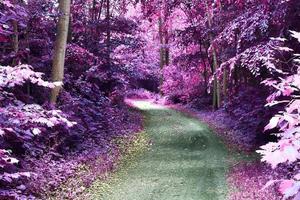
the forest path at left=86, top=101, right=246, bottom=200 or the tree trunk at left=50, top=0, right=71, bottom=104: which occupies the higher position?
the tree trunk at left=50, top=0, right=71, bottom=104

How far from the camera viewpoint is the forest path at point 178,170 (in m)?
7.71

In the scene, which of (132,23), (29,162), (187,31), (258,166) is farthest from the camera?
(187,31)

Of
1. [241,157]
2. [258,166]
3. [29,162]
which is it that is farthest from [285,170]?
[29,162]

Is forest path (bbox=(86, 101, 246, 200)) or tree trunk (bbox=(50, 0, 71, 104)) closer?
forest path (bbox=(86, 101, 246, 200))

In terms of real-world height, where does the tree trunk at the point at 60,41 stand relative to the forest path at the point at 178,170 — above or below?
above

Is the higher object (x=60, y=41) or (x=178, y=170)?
(x=60, y=41)

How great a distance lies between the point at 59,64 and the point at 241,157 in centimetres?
548

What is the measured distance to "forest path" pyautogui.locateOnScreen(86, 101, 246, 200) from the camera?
7.71 m

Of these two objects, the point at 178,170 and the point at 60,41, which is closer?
the point at 178,170

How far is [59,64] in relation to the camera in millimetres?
10023

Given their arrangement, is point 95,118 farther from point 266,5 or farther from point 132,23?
point 266,5

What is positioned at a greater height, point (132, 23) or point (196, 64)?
point (132, 23)

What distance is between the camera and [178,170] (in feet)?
31.0

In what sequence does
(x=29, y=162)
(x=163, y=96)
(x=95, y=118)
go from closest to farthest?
(x=29, y=162), (x=95, y=118), (x=163, y=96)
